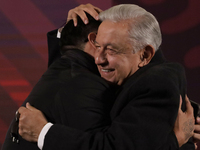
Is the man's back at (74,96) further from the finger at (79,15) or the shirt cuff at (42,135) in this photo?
the finger at (79,15)

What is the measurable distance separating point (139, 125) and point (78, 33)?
64 centimetres

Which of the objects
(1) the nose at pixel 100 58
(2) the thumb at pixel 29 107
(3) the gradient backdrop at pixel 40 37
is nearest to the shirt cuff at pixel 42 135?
(2) the thumb at pixel 29 107

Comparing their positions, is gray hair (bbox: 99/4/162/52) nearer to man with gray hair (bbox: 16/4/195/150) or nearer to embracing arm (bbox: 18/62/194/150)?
man with gray hair (bbox: 16/4/195/150)

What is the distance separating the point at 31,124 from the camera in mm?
1142

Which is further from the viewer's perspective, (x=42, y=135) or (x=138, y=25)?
(x=138, y=25)

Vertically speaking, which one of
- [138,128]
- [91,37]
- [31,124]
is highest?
[91,37]

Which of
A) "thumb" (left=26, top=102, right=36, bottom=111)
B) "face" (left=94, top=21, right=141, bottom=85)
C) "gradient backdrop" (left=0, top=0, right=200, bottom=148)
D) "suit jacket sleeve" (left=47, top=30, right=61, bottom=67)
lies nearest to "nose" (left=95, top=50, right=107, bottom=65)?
"face" (left=94, top=21, right=141, bottom=85)

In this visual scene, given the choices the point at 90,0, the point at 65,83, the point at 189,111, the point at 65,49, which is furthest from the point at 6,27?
the point at 189,111

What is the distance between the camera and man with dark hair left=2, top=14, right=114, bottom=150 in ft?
3.59

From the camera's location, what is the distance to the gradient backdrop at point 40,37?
266 centimetres

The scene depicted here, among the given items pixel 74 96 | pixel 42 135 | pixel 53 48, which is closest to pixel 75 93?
pixel 74 96

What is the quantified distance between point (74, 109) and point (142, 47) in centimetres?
43

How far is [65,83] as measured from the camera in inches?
46.8

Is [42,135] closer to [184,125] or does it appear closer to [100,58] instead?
[100,58]
